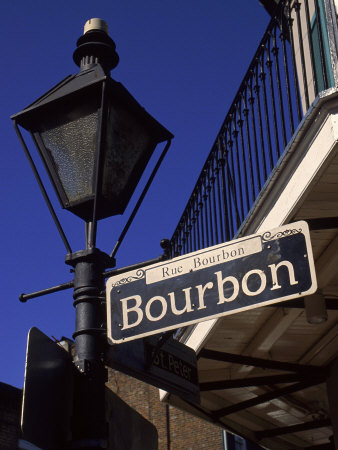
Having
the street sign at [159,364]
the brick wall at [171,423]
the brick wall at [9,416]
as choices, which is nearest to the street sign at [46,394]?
the street sign at [159,364]

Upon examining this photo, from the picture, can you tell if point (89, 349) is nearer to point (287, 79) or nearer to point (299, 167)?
point (299, 167)

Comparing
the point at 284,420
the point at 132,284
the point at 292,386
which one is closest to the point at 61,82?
the point at 132,284

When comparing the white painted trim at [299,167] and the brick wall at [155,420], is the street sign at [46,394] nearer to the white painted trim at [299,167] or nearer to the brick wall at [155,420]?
the white painted trim at [299,167]

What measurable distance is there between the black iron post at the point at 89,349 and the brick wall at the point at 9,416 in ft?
48.1

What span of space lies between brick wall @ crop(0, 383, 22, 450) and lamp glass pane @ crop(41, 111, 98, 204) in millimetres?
14621

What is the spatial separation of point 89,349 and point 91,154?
1.00 metres

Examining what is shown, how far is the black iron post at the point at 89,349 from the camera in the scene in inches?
119

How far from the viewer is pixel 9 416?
17.4 m

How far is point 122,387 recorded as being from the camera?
21859mm

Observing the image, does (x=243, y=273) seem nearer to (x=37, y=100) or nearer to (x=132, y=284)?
(x=132, y=284)

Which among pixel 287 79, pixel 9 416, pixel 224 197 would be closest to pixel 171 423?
pixel 9 416

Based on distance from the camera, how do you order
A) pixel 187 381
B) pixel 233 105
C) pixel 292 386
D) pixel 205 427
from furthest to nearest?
pixel 205 427 < pixel 292 386 < pixel 233 105 < pixel 187 381

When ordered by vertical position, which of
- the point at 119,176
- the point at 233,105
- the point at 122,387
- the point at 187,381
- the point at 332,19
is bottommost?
the point at 187,381

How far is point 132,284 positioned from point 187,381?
0.88 meters
